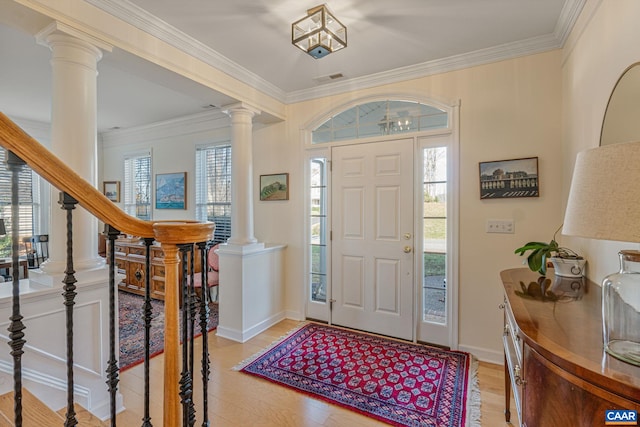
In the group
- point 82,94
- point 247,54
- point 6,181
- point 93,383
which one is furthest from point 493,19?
point 6,181

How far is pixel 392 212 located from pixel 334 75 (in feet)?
4.91

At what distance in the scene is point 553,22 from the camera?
227 cm

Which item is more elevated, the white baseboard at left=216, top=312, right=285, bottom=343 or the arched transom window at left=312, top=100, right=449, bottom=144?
the arched transom window at left=312, top=100, right=449, bottom=144

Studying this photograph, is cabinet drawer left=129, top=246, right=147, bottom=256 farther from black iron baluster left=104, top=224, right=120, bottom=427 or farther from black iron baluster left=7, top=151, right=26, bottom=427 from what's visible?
black iron baluster left=7, top=151, right=26, bottom=427

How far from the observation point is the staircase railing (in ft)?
2.69

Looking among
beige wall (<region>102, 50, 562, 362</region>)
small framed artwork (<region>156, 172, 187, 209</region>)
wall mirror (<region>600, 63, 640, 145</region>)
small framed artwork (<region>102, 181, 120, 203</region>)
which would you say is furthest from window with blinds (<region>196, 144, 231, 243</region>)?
wall mirror (<region>600, 63, 640, 145</region>)

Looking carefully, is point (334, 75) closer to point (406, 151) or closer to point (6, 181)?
point (406, 151)

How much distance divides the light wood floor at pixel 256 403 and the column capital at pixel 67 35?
2338mm

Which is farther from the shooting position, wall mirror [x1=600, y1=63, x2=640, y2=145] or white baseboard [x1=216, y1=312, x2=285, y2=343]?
white baseboard [x1=216, y1=312, x2=285, y2=343]

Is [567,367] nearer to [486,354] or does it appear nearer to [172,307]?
[172,307]

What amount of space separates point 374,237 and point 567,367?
2.40m

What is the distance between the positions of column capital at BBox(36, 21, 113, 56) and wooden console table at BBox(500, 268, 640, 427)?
8.77 ft

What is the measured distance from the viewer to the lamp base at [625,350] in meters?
0.81

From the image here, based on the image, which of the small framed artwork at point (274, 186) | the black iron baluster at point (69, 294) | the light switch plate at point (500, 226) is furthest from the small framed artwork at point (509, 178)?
the black iron baluster at point (69, 294)
